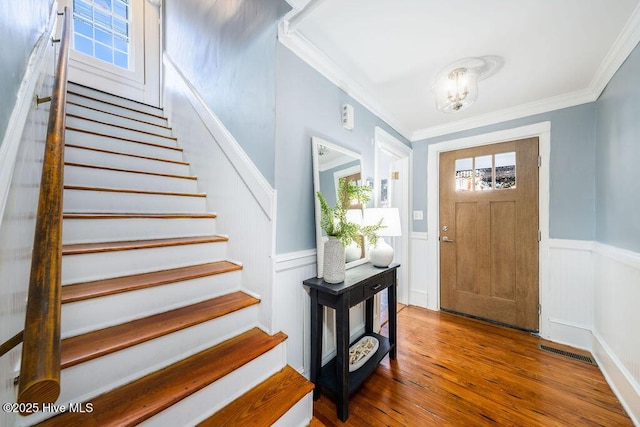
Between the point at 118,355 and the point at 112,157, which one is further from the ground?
the point at 112,157

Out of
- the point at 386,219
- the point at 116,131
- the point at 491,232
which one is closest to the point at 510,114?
the point at 491,232

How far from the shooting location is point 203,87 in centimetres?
211

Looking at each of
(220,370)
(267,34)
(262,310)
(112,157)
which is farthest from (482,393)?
(112,157)

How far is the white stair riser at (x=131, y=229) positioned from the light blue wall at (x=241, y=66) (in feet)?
2.24

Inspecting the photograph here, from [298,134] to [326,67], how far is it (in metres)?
0.58

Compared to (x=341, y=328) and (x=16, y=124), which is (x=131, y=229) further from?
(x=341, y=328)

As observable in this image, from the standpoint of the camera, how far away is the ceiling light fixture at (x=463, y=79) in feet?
5.79

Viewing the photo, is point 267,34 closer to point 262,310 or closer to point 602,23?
point 262,310

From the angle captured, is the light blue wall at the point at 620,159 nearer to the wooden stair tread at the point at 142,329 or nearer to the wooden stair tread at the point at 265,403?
the wooden stair tread at the point at 265,403

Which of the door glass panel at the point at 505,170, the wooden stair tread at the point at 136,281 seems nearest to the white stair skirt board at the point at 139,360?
the wooden stair tread at the point at 136,281

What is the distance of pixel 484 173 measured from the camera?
8.77 feet

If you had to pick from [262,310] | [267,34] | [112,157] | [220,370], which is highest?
[267,34]

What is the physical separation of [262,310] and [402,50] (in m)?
1.90

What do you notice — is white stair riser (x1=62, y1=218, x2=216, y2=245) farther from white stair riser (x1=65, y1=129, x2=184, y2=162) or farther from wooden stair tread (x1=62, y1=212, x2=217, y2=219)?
white stair riser (x1=65, y1=129, x2=184, y2=162)
